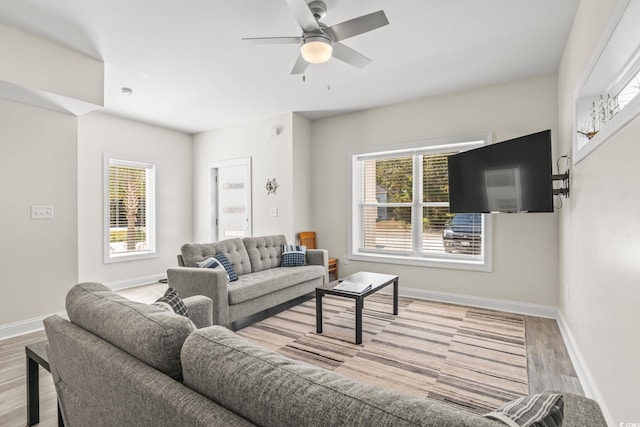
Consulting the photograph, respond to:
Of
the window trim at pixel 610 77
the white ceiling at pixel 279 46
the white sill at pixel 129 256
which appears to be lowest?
the white sill at pixel 129 256

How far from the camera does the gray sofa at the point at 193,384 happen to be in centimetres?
64

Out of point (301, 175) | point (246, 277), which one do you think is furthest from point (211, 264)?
point (301, 175)

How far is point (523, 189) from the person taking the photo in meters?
2.90

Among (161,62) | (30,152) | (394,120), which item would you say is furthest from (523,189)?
(30,152)

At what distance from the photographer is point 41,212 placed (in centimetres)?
337

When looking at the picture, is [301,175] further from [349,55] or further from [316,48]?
[316,48]

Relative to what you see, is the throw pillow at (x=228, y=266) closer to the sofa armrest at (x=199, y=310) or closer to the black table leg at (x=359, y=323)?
the sofa armrest at (x=199, y=310)

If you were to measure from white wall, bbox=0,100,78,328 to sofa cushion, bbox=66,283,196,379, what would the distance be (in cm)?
279

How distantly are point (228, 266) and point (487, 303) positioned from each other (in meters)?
3.21

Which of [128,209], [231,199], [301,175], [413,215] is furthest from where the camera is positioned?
[231,199]

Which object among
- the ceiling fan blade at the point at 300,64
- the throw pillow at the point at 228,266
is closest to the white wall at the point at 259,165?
the throw pillow at the point at 228,266

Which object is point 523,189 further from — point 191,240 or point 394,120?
point 191,240

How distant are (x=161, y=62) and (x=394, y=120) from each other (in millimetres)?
3066

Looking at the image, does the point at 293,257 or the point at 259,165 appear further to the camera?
the point at 259,165
